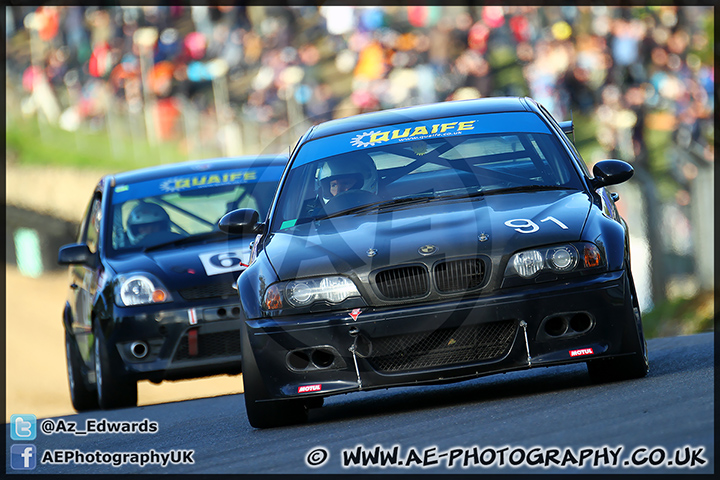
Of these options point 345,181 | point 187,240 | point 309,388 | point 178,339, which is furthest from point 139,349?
point 309,388

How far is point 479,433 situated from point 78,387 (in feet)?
20.0

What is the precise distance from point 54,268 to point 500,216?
25.2 metres

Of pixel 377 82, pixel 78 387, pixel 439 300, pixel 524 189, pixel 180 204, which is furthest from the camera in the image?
pixel 377 82

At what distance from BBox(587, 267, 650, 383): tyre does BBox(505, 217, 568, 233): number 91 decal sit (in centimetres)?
41

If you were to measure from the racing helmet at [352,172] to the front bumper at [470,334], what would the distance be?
1286 mm

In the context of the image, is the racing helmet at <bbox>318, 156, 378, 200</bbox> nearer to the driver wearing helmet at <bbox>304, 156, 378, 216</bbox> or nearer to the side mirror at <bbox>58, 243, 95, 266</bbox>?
the driver wearing helmet at <bbox>304, 156, 378, 216</bbox>

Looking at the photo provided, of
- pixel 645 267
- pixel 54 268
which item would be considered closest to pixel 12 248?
pixel 54 268

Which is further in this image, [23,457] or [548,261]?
[23,457]

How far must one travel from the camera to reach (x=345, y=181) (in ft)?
22.9

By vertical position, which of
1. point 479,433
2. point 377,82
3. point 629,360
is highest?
point 377,82

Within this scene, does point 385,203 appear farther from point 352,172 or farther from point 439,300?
point 439,300

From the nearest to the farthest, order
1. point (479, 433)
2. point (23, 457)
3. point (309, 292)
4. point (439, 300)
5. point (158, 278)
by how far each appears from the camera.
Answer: point (479, 433), point (439, 300), point (309, 292), point (23, 457), point (158, 278)

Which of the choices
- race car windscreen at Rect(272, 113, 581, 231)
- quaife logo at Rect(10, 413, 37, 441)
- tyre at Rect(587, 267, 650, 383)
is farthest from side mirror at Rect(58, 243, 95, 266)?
tyre at Rect(587, 267, 650, 383)
